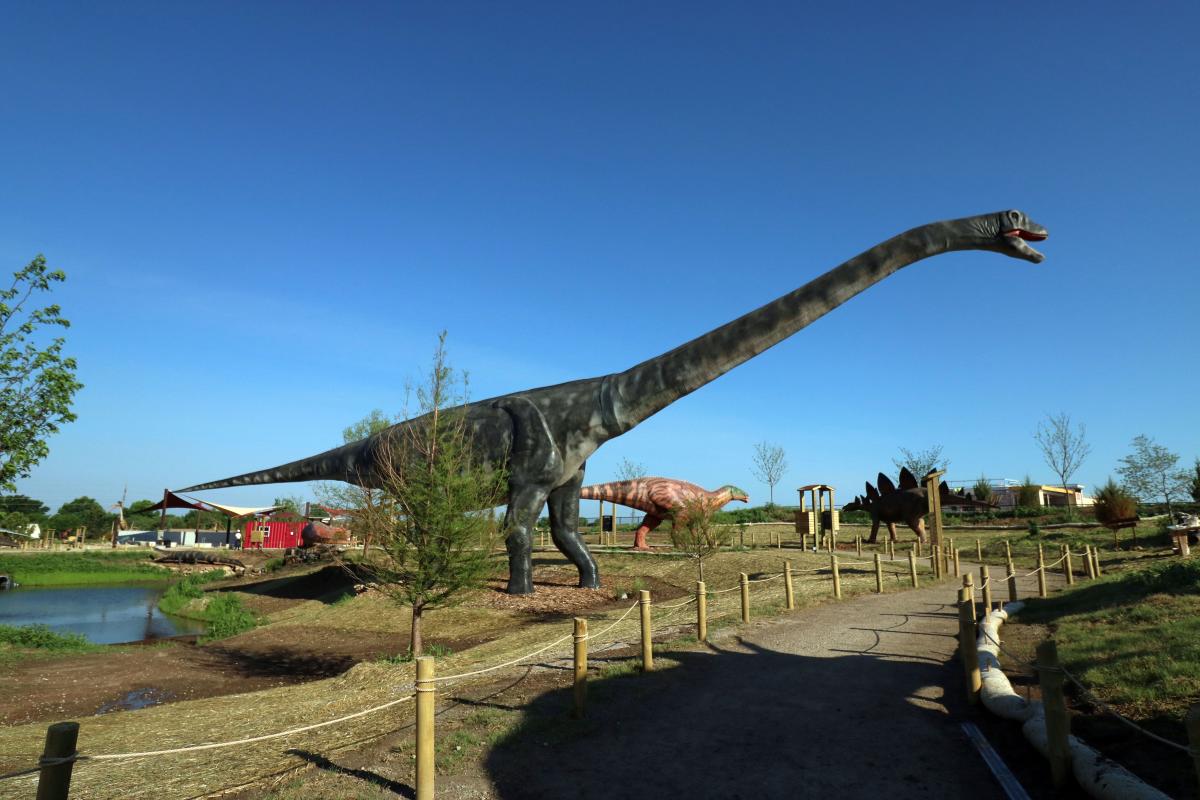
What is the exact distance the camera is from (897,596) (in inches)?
587

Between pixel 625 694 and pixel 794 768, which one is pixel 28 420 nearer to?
pixel 625 694

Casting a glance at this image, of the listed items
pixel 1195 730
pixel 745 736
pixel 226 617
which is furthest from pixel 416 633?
pixel 226 617

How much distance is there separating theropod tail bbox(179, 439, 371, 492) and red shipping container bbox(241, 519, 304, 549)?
101 ft

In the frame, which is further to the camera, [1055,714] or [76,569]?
[76,569]

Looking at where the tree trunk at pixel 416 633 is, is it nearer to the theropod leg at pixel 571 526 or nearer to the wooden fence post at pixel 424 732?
the theropod leg at pixel 571 526

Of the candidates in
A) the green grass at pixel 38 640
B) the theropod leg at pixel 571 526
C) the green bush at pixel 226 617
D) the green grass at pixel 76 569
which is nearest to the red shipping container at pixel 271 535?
the green grass at pixel 76 569

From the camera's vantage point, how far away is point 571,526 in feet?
54.1

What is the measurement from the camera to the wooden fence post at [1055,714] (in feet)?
15.5

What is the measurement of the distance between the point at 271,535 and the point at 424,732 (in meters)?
51.9

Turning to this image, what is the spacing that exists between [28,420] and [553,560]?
14.6 meters

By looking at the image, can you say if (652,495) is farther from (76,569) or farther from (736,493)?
(76,569)

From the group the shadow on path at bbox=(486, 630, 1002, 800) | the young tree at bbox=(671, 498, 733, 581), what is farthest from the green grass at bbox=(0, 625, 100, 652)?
the shadow on path at bbox=(486, 630, 1002, 800)

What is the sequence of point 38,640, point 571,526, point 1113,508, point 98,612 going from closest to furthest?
point 571,526 → point 38,640 → point 1113,508 → point 98,612

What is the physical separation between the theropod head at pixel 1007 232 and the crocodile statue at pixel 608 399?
2 centimetres
